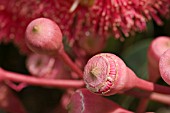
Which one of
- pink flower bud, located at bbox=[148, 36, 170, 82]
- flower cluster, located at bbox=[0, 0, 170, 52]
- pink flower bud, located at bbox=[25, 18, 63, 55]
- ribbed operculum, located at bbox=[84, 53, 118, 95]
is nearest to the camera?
ribbed operculum, located at bbox=[84, 53, 118, 95]

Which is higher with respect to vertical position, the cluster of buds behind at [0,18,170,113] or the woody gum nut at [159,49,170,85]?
the woody gum nut at [159,49,170,85]

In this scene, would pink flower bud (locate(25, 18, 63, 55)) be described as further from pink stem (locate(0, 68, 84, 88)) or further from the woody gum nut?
the woody gum nut

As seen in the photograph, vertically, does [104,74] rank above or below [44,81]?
above

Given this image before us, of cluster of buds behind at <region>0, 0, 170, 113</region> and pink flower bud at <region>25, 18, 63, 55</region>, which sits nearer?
cluster of buds behind at <region>0, 0, 170, 113</region>

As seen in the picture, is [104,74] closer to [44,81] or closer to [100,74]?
[100,74]

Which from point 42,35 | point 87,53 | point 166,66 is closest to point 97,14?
point 87,53

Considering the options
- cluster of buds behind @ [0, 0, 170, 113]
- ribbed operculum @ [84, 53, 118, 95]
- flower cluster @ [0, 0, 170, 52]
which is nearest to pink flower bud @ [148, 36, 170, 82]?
cluster of buds behind @ [0, 0, 170, 113]

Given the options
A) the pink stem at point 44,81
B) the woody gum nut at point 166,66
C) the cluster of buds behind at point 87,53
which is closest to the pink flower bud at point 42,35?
the cluster of buds behind at point 87,53

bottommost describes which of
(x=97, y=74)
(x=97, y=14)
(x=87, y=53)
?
(x=87, y=53)
